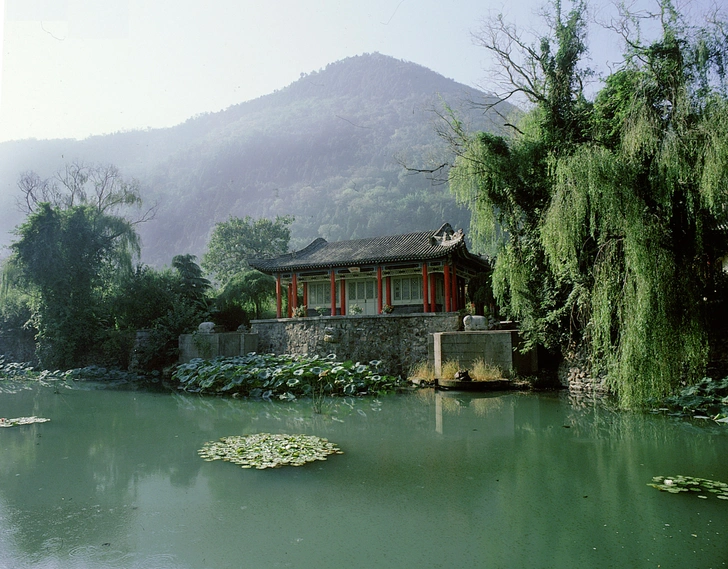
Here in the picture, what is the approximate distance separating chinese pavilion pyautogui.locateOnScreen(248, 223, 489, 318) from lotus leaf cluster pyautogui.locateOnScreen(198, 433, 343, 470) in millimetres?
9908

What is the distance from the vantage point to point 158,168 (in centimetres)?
8331

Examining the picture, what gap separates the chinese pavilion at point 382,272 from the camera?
17.3m

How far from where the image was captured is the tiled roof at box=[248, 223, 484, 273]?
17.0m

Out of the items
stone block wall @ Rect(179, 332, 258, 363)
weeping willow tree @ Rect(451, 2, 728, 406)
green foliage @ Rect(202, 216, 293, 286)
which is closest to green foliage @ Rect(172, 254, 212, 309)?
stone block wall @ Rect(179, 332, 258, 363)

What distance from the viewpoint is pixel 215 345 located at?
17.7 meters

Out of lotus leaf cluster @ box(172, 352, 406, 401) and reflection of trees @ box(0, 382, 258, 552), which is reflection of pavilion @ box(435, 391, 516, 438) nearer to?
lotus leaf cluster @ box(172, 352, 406, 401)

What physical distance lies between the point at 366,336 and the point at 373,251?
11.5 feet

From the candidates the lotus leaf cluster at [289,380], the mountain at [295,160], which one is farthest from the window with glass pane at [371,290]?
the mountain at [295,160]

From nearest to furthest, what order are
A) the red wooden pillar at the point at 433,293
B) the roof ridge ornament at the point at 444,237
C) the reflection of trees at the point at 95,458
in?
the reflection of trees at the point at 95,458 → the roof ridge ornament at the point at 444,237 → the red wooden pillar at the point at 433,293

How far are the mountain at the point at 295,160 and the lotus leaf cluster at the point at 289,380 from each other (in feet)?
134

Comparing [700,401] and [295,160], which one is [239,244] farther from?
[295,160]

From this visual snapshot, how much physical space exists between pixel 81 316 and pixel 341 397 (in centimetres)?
1300

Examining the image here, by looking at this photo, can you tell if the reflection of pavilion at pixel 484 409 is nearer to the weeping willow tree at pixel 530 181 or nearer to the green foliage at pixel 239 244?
the weeping willow tree at pixel 530 181

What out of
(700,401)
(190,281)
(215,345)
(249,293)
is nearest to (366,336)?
(215,345)
